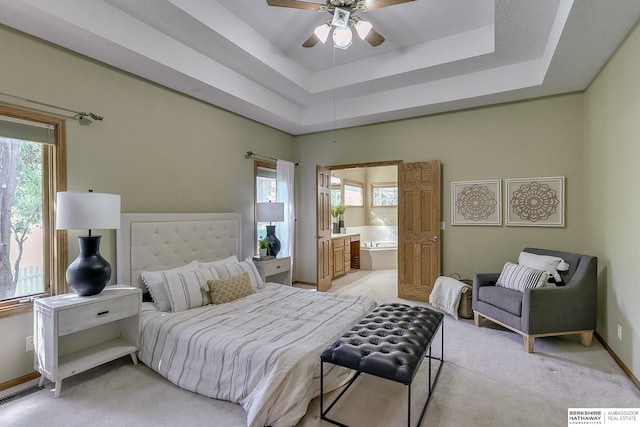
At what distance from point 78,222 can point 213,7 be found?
7.11 feet

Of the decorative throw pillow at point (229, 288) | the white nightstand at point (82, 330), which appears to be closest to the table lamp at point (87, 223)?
the white nightstand at point (82, 330)

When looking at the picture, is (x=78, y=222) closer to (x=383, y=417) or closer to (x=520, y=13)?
(x=383, y=417)

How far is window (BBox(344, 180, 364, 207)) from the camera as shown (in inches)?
312

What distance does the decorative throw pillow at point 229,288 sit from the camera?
310cm

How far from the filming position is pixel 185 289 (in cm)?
297

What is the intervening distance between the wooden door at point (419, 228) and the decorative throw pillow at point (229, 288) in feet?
8.17

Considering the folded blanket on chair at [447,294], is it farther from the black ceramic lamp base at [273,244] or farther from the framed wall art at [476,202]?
the black ceramic lamp base at [273,244]

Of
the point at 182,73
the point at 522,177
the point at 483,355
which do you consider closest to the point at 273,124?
the point at 182,73

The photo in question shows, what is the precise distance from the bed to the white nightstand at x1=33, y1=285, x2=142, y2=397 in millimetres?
204

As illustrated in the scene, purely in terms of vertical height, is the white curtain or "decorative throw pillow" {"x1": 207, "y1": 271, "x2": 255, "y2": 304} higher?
the white curtain

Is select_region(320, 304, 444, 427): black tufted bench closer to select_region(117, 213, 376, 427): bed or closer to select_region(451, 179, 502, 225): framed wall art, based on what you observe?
select_region(117, 213, 376, 427): bed

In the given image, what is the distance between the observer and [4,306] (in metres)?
2.38

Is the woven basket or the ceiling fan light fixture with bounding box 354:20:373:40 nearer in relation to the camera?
the ceiling fan light fixture with bounding box 354:20:373:40

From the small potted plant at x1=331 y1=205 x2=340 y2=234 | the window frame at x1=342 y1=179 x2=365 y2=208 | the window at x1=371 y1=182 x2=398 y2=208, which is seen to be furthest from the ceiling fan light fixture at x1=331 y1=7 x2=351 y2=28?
the window at x1=371 y1=182 x2=398 y2=208
